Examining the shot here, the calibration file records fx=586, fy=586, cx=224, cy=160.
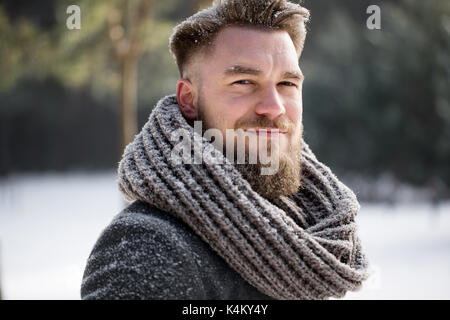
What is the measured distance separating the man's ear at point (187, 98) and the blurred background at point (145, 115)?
2.13 feet

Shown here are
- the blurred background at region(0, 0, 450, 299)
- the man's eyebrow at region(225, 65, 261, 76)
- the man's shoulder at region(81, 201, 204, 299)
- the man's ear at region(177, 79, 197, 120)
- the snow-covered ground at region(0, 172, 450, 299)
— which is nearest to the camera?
the man's shoulder at region(81, 201, 204, 299)

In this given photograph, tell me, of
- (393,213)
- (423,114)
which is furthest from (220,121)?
(423,114)

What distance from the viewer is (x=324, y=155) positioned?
38.4 feet

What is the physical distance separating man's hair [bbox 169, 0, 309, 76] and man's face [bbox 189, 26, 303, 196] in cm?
2

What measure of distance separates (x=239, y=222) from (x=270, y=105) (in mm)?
282

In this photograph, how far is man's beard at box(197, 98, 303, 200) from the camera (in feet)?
4.50

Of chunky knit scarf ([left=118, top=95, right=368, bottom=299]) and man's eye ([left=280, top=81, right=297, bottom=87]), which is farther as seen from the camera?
man's eye ([left=280, top=81, right=297, bottom=87])

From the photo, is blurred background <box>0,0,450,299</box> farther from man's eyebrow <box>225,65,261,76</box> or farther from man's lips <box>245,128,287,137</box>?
man's eyebrow <box>225,65,261,76</box>

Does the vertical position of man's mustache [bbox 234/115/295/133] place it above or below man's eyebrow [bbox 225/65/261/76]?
below

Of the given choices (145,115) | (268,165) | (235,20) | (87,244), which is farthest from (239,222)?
(145,115)

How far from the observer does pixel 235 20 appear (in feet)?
4.66

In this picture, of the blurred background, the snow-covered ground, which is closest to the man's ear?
the blurred background

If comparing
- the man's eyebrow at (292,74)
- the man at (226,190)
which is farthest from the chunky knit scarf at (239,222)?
the man's eyebrow at (292,74)

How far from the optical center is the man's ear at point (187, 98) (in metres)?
1.49
